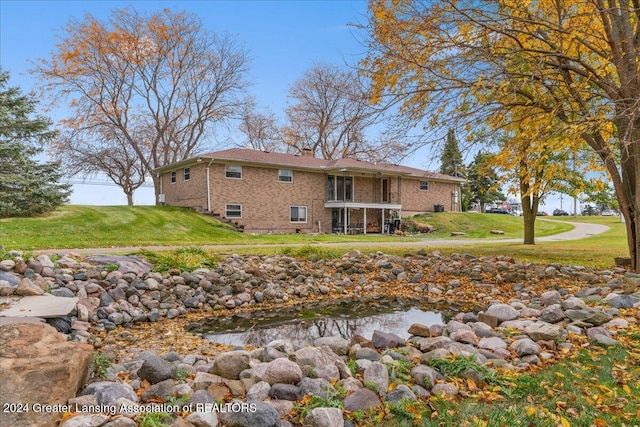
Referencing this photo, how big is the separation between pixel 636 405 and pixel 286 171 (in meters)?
22.2

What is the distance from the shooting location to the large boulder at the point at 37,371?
261 cm

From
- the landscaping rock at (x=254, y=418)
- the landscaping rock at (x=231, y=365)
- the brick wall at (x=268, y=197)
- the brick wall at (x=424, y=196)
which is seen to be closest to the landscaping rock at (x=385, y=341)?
the landscaping rock at (x=231, y=365)

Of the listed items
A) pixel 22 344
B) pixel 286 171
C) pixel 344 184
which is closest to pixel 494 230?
pixel 344 184

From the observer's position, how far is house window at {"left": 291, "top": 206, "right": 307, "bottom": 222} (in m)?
24.7

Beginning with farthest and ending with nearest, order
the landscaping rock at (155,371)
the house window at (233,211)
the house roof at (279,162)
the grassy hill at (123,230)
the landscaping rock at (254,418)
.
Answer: the house window at (233,211) < the house roof at (279,162) < the grassy hill at (123,230) < the landscaping rock at (155,371) < the landscaping rock at (254,418)

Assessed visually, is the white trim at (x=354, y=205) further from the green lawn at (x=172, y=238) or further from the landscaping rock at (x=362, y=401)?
the landscaping rock at (x=362, y=401)

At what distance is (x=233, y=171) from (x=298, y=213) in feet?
15.4

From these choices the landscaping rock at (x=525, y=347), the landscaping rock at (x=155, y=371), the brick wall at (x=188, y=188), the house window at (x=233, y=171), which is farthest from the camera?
the house window at (x=233, y=171)

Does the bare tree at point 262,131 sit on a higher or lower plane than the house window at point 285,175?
higher

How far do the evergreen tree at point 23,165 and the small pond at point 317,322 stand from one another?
13.8m

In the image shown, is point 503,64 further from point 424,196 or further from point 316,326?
point 424,196

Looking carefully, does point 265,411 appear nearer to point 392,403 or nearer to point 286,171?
point 392,403

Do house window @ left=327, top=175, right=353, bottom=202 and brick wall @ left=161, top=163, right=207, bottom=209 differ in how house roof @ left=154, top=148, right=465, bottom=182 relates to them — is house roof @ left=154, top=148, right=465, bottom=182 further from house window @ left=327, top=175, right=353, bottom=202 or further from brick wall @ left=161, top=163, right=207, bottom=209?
house window @ left=327, top=175, right=353, bottom=202

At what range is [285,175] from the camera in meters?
24.4
